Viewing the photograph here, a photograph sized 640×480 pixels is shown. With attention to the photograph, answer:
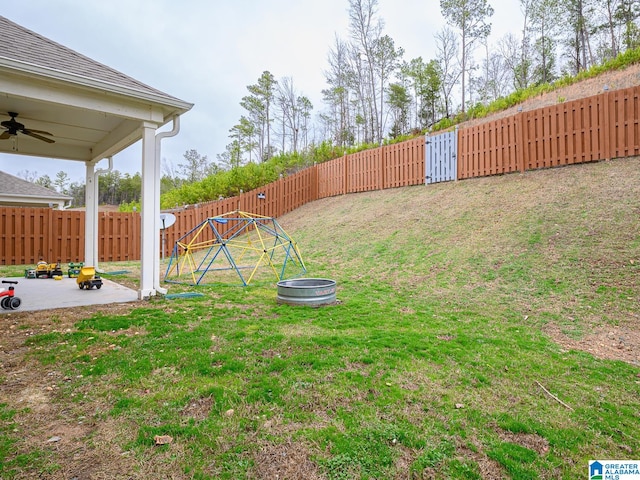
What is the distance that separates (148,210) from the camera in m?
5.05

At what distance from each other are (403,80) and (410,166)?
1611cm

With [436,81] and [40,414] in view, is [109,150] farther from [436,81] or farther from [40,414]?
[436,81]

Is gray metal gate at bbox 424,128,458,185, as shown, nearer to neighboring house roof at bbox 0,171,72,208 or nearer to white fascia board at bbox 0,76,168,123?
white fascia board at bbox 0,76,168,123

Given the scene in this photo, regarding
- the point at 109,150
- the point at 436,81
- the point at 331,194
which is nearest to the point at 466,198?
the point at 331,194

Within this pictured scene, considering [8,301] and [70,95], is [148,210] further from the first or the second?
[8,301]

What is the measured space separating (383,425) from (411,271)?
186 inches

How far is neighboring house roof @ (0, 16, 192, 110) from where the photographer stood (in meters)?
4.13

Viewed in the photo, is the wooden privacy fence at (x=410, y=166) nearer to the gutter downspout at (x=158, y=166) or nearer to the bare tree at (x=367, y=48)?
the gutter downspout at (x=158, y=166)

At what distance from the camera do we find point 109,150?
7141 mm

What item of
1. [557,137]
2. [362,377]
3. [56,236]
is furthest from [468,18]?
[362,377]

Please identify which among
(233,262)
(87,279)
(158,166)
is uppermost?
(158,166)

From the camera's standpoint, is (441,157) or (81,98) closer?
(81,98)

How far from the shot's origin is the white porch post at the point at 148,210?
506cm

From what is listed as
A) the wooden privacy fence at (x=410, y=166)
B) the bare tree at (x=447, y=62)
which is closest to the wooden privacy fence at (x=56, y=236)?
the wooden privacy fence at (x=410, y=166)
